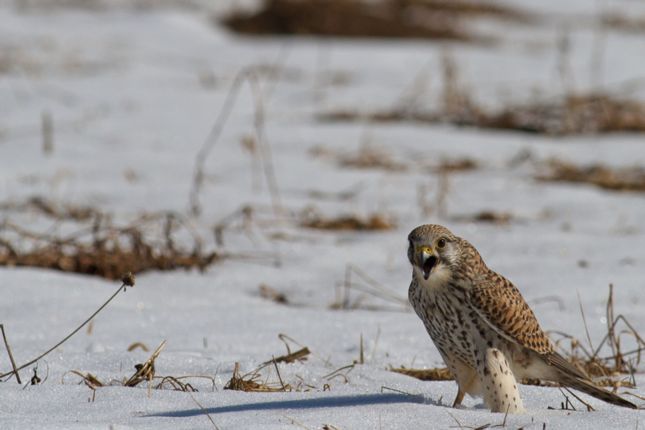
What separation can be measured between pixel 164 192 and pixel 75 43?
732cm

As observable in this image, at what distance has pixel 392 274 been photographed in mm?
A: 6203

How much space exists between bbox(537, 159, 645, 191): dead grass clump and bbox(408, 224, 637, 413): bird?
4.81 metres

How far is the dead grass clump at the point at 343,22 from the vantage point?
55.6 feet

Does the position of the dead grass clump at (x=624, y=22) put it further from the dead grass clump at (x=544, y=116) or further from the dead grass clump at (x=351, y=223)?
the dead grass clump at (x=351, y=223)

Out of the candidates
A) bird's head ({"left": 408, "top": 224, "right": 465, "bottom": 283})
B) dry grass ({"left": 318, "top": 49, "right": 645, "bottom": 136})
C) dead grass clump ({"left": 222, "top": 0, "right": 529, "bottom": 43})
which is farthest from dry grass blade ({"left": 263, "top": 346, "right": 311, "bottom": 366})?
dead grass clump ({"left": 222, "top": 0, "right": 529, "bottom": 43})

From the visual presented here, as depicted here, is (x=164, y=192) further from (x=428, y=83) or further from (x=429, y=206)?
(x=428, y=83)

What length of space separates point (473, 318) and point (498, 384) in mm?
221

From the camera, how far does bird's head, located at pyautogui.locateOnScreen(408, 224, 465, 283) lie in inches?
140

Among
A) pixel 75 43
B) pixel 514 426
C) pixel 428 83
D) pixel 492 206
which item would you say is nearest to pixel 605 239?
pixel 492 206

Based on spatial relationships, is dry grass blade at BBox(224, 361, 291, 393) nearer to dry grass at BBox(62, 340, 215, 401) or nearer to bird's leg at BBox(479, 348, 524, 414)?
dry grass at BBox(62, 340, 215, 401)

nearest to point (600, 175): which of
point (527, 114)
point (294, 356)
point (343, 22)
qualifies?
point (527, 114)

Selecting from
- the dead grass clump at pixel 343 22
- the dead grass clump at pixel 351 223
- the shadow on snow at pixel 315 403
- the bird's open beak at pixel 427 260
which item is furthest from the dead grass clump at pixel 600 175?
the dead grass clump at pixel 343 22

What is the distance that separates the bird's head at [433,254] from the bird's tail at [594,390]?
0.55m

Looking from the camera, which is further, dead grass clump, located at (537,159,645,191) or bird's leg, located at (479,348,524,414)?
dead grass clump, located at (537,159,645,191)
